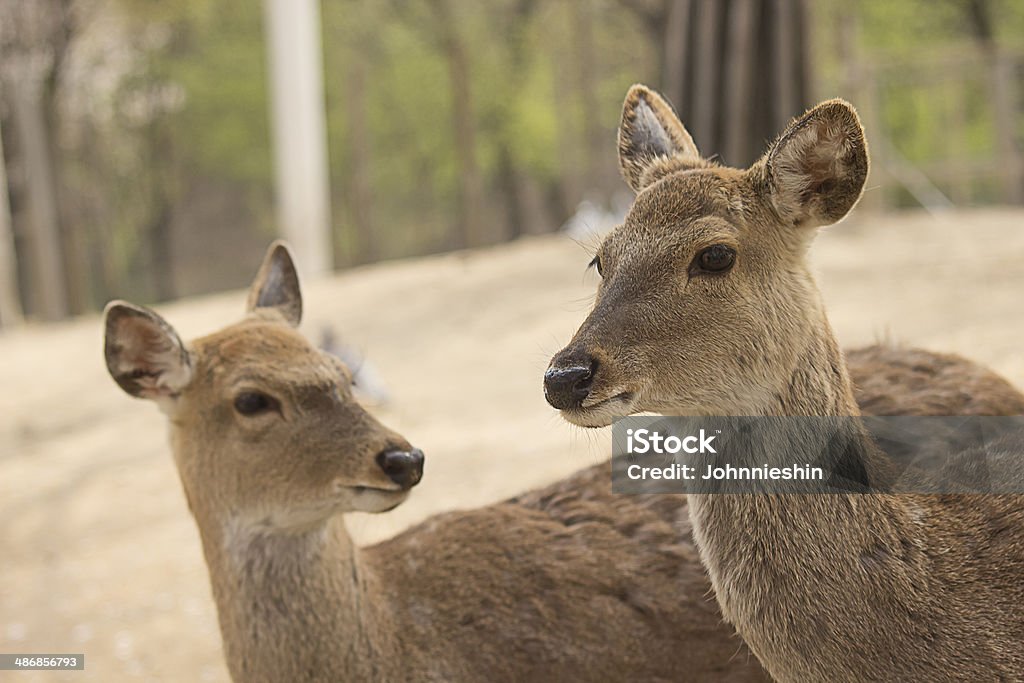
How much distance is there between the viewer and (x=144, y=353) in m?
3.35

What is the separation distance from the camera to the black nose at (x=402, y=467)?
3.12 metres

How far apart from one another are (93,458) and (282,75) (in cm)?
694

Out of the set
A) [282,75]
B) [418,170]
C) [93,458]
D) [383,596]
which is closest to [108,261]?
[418,170]


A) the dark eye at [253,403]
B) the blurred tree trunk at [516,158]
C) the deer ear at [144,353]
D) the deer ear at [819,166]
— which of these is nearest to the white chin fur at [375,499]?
the dark eye at [253,403]

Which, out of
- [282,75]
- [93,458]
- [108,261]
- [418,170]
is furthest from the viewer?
[418,170]

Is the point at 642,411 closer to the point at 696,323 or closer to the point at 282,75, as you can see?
the point at 696,323

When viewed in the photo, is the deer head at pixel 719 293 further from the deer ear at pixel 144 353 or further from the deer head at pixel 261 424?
the deer ear at pixel 144 353

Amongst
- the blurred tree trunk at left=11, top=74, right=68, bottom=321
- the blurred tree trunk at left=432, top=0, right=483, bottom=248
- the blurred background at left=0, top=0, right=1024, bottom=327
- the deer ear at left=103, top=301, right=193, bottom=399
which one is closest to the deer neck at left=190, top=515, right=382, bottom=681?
the deer ear at left=103, top=301, right=193, bottom=399

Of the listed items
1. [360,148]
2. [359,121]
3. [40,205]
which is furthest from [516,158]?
[40,205]

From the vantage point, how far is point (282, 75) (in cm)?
1355

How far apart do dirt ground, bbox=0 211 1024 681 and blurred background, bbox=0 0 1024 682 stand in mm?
30

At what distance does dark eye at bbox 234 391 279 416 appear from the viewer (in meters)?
3.28

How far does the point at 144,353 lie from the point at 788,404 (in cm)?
187
